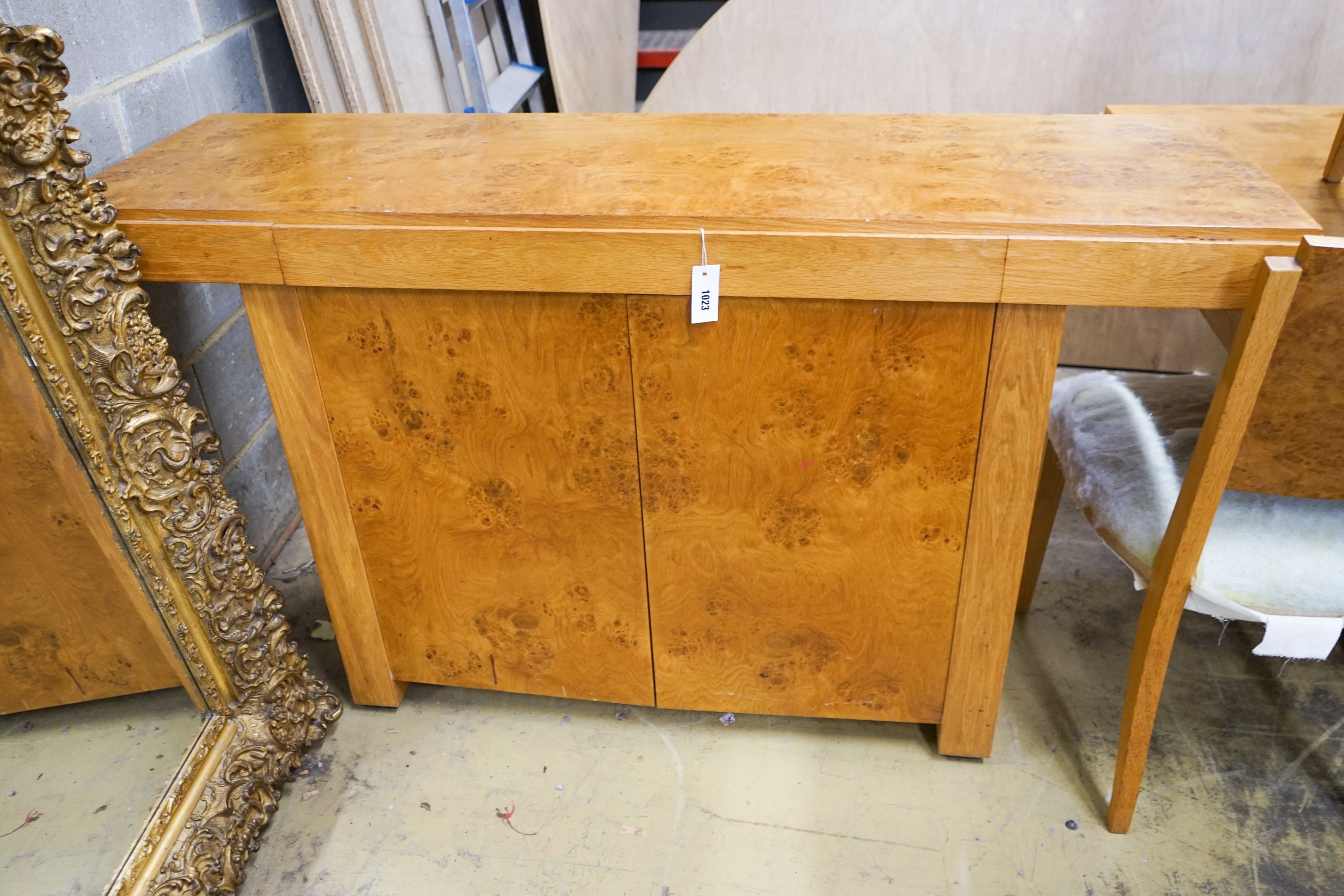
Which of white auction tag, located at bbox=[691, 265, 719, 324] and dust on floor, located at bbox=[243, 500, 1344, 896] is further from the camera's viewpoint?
dust on floor, located at bbox=[243, 500, 1344, 896]

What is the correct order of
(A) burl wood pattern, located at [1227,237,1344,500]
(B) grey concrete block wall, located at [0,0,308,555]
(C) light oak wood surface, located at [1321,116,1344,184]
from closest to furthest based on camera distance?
(A) burl wood pattern, located at [1227,237,1344,500], (C) light oak wood surface, located at [1321,116,1344,184], (B) grey concrete block wall, located at [0,0,308,555]

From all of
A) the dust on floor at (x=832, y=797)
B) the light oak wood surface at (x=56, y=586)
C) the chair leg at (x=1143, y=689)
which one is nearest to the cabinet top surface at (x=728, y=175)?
the light oak wood surface at (x=56, y=586)

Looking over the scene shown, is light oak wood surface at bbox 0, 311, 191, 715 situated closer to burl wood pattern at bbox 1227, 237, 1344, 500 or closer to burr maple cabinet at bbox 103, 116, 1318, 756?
burr maple cabinet at bbox 103, 116, 1318, 756

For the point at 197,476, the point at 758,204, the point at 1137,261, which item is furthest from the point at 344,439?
the point at 1137,261

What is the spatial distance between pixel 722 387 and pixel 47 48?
87cm

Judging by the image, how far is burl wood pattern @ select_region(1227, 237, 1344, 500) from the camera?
0.97 meters

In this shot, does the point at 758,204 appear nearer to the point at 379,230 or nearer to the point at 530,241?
the point at 530,241

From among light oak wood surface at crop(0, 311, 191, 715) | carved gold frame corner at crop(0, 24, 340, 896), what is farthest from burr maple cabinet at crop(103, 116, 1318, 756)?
light oak wood surface at crop(0, 311, 191, 715)

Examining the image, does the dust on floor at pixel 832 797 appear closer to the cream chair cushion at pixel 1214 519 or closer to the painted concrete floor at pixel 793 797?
the painted concrete floor at pixel 793 797

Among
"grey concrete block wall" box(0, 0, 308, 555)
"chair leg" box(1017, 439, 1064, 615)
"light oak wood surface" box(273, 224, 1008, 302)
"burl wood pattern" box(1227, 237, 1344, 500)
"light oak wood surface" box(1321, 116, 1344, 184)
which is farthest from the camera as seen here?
"chair leg" box(1017, 439, 1064, 615)

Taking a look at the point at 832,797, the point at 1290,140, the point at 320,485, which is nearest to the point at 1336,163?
the point at 1290,140

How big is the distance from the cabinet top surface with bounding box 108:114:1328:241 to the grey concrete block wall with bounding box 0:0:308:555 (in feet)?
0.42

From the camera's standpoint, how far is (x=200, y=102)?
1.68 metres

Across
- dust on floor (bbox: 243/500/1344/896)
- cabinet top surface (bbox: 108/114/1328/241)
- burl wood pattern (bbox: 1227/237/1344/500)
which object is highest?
cabinet top surface (bbox: 108/114/1328/241)
